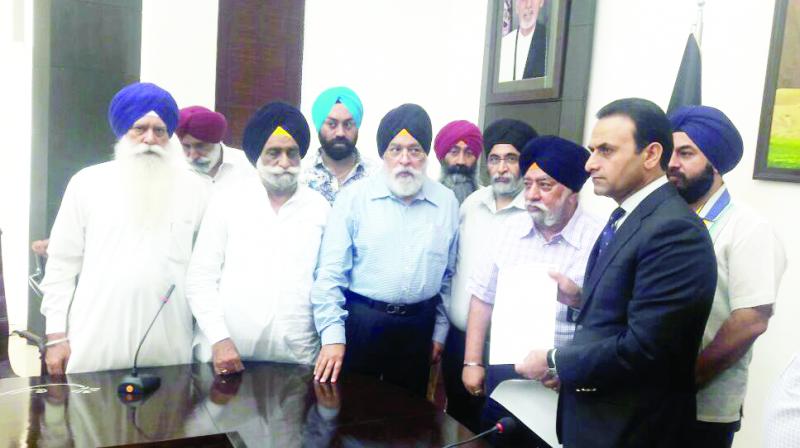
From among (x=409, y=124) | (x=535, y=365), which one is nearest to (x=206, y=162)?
(x=409, y=124)

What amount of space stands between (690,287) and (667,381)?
9.7 inches

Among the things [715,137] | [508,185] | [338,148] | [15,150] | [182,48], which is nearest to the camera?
[715,137]

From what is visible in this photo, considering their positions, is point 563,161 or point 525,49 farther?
point 525,49

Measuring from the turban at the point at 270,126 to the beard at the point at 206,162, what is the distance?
3.08 ft

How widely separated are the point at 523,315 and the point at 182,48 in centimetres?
368

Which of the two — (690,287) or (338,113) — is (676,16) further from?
(690,287)

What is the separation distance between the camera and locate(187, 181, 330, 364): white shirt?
2055 mm

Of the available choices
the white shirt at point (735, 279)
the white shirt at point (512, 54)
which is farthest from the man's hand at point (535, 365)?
the white shirt at point (512, 54)

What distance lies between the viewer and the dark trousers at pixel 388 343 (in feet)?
7.22

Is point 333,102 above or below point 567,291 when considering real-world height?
above

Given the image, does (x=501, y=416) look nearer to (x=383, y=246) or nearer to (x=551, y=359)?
(x=551, y=359)

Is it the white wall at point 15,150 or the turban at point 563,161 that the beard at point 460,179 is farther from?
the white wall at point 15,150

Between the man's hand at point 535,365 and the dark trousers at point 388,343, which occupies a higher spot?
the man's hand at point 535,365

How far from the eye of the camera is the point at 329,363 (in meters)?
1.93
